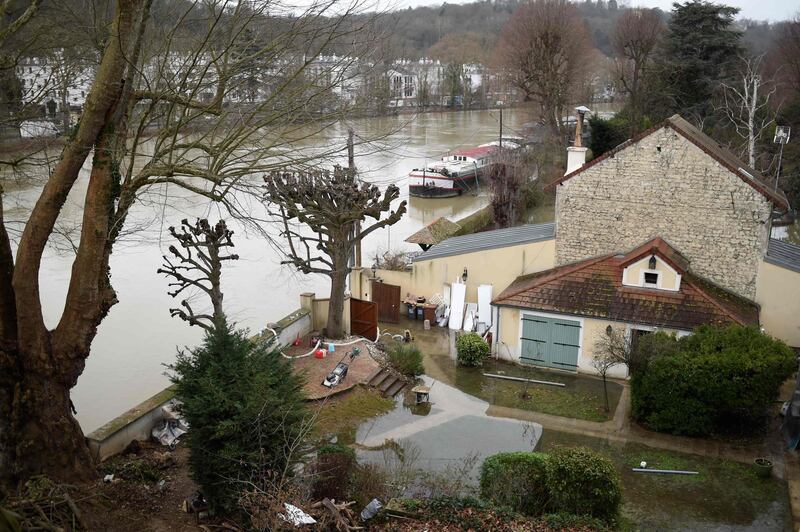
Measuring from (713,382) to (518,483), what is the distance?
4.63 metres

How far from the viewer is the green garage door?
51.2 ft

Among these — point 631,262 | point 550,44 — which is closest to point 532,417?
point 631,262

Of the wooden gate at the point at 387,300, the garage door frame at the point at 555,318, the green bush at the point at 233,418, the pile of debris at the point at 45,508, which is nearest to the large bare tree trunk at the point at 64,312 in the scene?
the pile of debris at the point at 45,508

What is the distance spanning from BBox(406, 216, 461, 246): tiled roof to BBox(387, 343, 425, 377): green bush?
7726mm

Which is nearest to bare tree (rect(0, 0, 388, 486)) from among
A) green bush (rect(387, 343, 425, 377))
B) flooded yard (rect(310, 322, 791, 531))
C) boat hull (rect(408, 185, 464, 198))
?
flooded yard (rect(310, 322, 791, 531))

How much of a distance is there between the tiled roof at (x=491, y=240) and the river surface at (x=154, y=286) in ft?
8.68

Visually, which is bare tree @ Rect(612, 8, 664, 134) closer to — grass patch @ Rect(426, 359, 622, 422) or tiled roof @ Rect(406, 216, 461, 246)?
tiled roof @ Rect(406, 216, 461, 246)

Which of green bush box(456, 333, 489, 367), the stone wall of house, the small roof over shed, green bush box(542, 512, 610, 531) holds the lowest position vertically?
green bush box(456, 333, 489, 367)

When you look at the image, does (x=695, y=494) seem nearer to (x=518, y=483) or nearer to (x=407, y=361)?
(x=518, y=483)

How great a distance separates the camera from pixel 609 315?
15133 mm

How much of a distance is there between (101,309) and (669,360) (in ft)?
30.9

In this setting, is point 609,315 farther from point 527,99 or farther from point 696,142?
Result: point 527,99

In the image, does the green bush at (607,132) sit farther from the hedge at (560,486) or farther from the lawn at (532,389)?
the hedge at (560,486)

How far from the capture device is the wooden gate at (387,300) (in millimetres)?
18641
